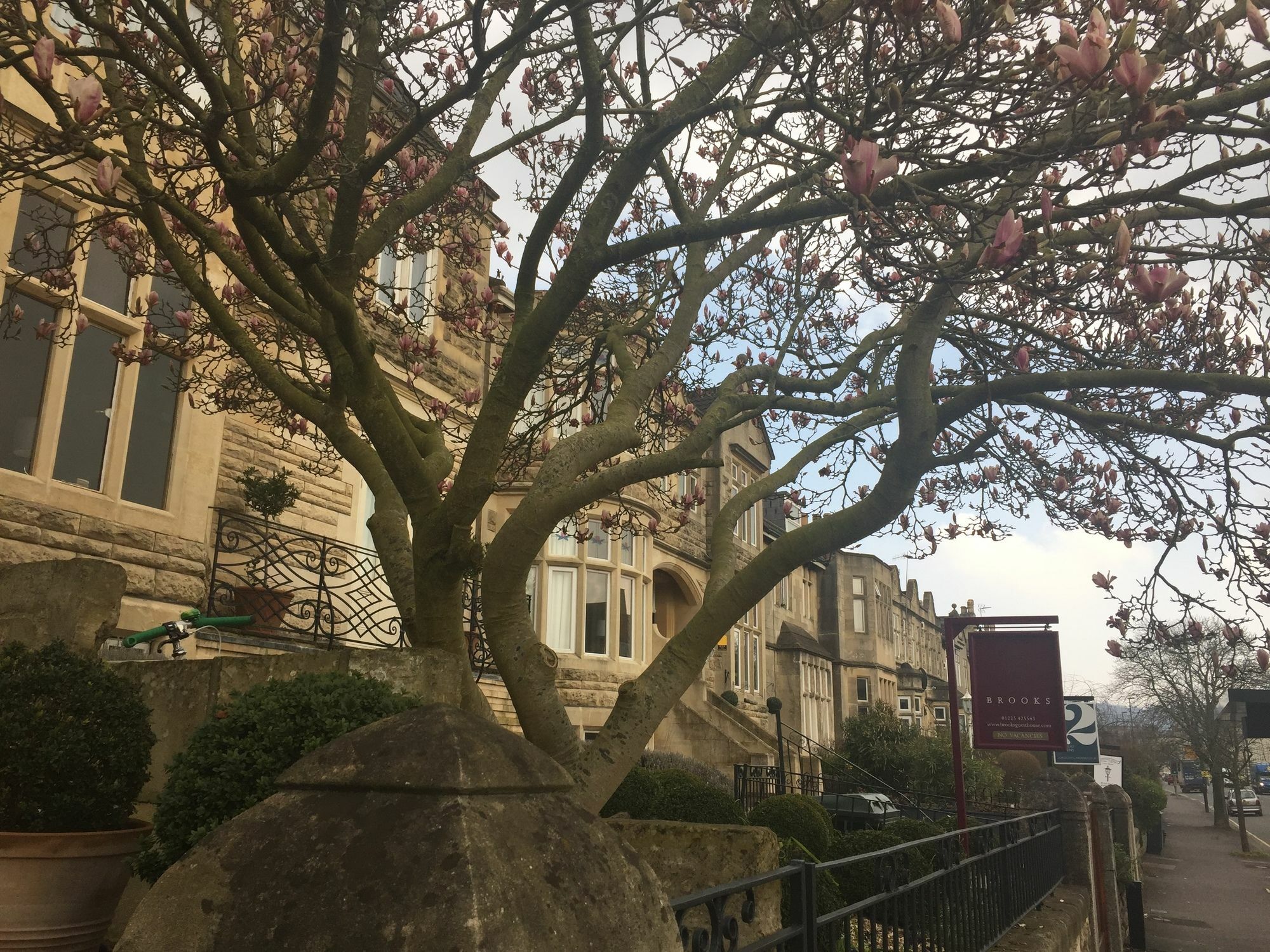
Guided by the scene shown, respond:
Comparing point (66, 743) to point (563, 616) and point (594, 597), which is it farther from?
point (594, 597)

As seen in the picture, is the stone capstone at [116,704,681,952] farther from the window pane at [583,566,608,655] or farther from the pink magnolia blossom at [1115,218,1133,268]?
the window pane at [583,566,608,655]

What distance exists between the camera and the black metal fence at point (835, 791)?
16.6m

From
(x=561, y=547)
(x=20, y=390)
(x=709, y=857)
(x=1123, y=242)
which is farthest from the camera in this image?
(x=561, y=547)

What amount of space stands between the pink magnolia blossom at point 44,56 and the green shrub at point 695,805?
7.85 m

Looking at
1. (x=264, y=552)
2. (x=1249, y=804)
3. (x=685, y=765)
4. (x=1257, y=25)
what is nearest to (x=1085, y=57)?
(x=1257, y=25)

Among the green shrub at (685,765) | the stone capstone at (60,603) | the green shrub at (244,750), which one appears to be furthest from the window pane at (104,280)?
the green shrub at (685,765)

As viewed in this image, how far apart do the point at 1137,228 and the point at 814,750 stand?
92.0 ft

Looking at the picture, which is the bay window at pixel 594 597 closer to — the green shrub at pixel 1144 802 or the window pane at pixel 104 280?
the window pane at pixel 104 280

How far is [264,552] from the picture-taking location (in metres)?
9.78

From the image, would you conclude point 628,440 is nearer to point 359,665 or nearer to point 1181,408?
point 359,665

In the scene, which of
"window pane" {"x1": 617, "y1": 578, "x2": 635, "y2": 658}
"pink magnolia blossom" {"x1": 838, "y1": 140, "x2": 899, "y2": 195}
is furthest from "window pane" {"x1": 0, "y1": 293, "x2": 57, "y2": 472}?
"window pane" {"x1": 617, "y1": 578, "x2": 635, "y2": 658}

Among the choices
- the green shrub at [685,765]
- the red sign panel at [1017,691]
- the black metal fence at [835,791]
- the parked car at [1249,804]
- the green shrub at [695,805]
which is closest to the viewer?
the green shrub at [695,805]

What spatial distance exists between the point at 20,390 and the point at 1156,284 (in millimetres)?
8878

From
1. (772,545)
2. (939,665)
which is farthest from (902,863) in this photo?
(939,665)
